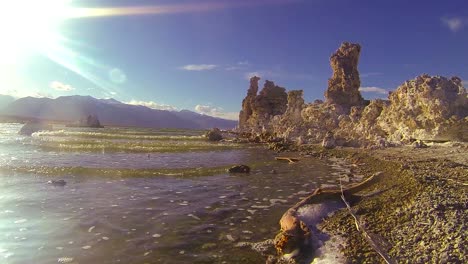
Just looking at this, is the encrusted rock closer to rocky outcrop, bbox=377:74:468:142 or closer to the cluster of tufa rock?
the cluster of tufa rock

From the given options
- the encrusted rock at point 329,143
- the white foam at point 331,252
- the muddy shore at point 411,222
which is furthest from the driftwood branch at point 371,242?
the encrusted rock at point 329,143

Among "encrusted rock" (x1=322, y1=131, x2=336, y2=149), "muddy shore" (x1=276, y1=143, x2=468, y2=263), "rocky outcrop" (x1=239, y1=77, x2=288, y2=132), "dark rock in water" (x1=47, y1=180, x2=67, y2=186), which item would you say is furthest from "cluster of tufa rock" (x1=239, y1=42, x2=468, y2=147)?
"dark rock in water" (x1=47, y1=180, x2=67, y2=186)

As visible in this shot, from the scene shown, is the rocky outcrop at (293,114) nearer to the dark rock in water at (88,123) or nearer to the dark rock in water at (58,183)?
the dark rock in water at (58,183)

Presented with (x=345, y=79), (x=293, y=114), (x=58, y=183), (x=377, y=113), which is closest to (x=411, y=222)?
(x=58, y=183)

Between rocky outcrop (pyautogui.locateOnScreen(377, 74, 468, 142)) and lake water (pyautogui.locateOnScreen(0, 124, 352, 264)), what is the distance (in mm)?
15788

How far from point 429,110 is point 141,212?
3094 centimetres

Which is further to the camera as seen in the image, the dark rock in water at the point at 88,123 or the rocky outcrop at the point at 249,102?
the dark rock in water at the point at 88,123

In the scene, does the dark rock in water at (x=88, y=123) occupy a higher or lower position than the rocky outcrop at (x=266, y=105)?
lower

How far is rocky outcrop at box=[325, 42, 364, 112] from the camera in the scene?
2601 inches

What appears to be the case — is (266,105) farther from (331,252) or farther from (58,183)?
(331,252)

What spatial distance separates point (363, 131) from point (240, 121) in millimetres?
81689

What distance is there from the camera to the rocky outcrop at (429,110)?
32188mm

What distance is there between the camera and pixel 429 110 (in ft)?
113

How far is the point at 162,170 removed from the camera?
23844 mm
